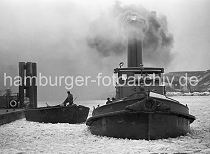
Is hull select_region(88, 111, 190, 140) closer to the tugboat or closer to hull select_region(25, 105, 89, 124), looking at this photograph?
the tugboat

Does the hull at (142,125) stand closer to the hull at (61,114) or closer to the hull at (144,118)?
the hull at (144,118)

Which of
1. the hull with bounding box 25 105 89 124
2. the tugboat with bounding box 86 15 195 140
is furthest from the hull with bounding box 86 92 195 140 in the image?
the hull with bounding box 25 105 89 124

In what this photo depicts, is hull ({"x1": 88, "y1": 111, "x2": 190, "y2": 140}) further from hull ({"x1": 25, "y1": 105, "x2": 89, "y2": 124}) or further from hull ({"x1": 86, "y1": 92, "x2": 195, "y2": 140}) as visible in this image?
hull ({"x1": 25, "y1": 105, "x2": 89, "y2": 124})

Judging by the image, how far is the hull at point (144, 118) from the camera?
1002cm

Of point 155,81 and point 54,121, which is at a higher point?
point 155,81

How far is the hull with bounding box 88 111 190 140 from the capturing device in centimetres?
1007

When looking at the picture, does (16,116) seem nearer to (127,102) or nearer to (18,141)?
(18,141)

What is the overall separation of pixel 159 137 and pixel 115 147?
6.49 ft

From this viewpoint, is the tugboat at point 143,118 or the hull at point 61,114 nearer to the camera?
the tugboat at point 143,118

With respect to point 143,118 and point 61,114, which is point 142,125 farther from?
point 61,114

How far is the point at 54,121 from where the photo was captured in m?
17.4

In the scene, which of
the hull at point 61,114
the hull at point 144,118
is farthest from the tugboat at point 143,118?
the hull at point 61,114

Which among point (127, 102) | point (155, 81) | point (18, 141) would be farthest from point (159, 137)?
point (18, 141)

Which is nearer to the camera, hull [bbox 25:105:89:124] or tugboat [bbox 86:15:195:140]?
tugboat [bbox 86:15:195:140]
